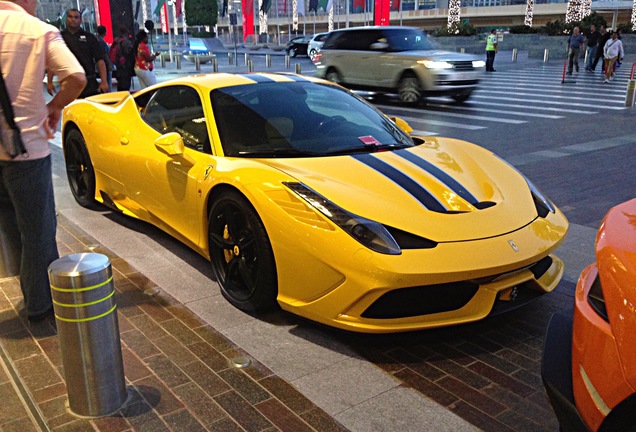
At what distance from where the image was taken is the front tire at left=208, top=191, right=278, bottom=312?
3594 mm

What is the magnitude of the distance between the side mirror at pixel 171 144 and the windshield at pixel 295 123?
0.30 meters

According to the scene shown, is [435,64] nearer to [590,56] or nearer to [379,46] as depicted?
[379,46]

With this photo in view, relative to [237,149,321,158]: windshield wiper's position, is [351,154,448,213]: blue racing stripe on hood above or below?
below

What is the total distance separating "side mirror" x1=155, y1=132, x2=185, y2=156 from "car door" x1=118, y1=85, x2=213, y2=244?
0.07 feet

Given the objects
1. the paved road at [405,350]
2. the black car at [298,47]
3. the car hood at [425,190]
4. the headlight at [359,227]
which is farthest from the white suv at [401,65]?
the black car at [298,47]

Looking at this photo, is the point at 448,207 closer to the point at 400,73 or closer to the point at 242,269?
the point at 242,269

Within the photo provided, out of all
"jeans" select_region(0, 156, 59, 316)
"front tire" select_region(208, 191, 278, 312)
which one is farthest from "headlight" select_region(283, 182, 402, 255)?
"jeans" select_region(0, 156, 59, 316)

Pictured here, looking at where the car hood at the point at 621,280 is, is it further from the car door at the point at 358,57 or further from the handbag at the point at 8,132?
the car door at the point at 358,57

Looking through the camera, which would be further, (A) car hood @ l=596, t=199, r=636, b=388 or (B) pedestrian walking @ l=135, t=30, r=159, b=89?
(B) pedestrian walking @ l=135, t=30, r=159, b=89

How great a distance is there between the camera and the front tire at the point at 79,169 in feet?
19.5

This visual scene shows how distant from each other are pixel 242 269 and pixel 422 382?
4.44 ft

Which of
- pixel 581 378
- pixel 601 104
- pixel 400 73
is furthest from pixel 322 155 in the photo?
pixel 601 104

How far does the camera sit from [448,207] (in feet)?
11.6

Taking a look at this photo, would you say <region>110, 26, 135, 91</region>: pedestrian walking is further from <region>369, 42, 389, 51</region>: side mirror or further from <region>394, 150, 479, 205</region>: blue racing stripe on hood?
<region>394, 150, 479, 205</region>: blue racing stripe on hood
